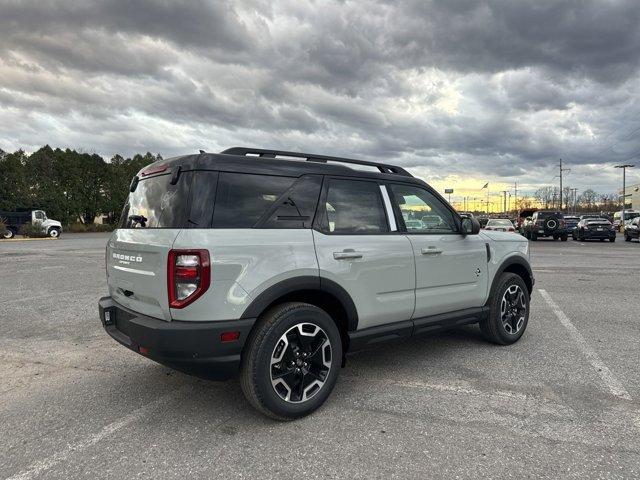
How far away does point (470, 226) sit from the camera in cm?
450

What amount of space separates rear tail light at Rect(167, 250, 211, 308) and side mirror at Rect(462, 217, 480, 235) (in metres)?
2.71

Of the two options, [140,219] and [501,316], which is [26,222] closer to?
[140,219]

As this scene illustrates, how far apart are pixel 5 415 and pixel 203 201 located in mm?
2233

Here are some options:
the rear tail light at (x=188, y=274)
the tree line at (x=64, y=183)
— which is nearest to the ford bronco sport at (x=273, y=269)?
the rear tail light at (x=188, y=274)

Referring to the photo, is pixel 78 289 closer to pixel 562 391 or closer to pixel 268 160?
pixel 268 160

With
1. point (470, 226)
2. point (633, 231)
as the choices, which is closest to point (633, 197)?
point (633, 231)

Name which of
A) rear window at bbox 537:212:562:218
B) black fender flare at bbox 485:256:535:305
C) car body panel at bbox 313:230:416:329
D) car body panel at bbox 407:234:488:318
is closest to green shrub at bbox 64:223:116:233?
rear window at bbox 537:212:562:218

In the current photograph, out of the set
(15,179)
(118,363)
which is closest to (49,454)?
(118,363)

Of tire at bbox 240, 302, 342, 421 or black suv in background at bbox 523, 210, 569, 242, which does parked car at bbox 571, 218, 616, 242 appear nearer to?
black suv in background at bbox 523, 210, 569, 242

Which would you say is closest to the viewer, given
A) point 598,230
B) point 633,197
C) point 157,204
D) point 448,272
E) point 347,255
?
point 157,204

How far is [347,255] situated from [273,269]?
25.8 inches

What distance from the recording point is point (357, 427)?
311cm

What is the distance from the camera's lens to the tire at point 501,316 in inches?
188

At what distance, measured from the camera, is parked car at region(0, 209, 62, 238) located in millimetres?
31078
